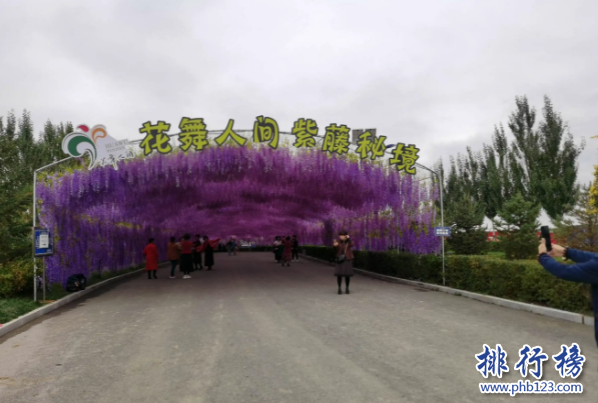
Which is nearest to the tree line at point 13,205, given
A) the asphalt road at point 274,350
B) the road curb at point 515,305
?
the asphalt road at point 274,350

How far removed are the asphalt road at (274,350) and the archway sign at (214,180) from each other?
3.96 metres

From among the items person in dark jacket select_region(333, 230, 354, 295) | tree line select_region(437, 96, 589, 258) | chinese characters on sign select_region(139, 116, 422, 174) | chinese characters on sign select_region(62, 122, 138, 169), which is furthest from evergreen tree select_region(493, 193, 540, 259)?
chinese characters on sign select_region(62, 122, 138, 169)

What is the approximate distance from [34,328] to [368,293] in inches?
313

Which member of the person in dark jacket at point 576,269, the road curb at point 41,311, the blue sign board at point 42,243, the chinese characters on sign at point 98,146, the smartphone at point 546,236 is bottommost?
the road curb at point 41,311

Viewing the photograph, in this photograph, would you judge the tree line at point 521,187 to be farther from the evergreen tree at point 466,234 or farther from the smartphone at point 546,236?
the smartphone at point 546,236

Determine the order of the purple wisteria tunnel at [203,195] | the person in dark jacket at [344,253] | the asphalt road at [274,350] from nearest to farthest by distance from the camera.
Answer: the asphalt road at [274,350] < the person in dark jacket at [344,253] < the purple wisteria tunnel at [203,195]

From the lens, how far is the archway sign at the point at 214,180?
43.5 feet

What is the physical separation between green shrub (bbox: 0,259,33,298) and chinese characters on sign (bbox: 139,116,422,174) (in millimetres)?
4181

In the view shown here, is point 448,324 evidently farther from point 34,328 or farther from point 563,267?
point 34,328

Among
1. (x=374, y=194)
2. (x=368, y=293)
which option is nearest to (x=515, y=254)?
(x=374, y=194)

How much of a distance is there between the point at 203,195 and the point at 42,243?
13055 millimetres

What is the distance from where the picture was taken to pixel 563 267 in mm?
3301

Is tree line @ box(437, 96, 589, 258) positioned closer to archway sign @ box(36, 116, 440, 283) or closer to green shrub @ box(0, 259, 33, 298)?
archway sign @ box(36, 116, 440, 283)

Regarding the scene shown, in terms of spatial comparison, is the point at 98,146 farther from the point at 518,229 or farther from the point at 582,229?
the point at 518,229
